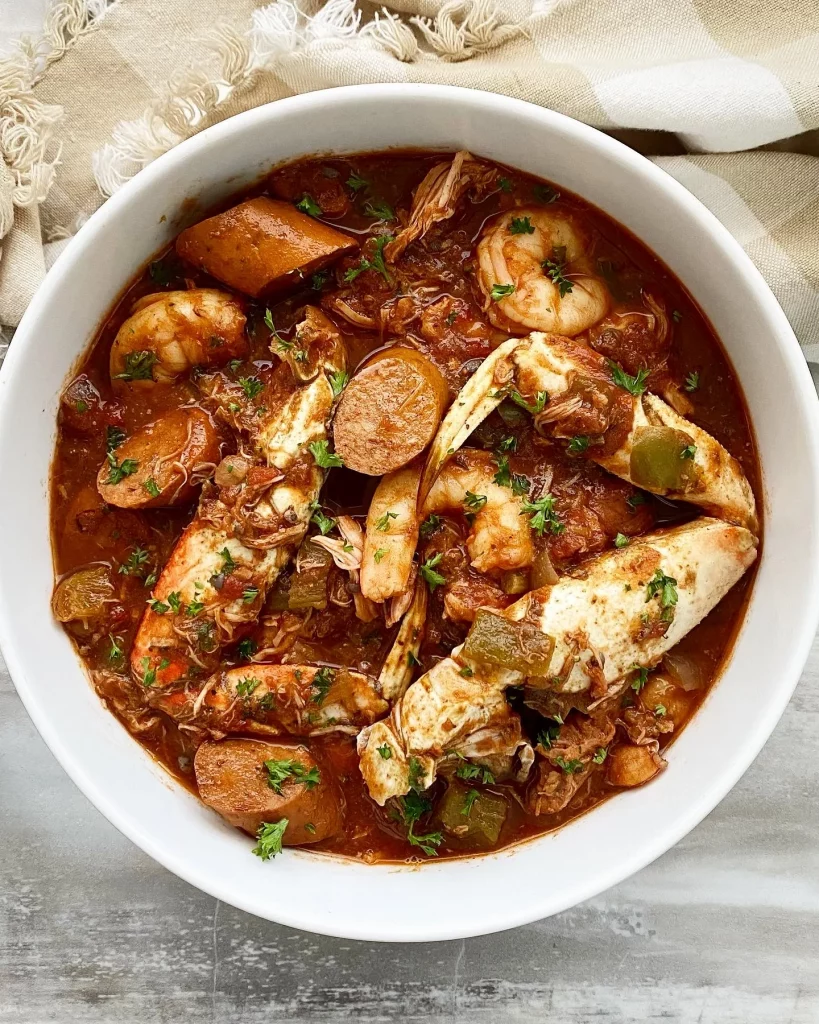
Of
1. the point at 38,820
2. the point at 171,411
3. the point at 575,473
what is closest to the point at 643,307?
the point at 575,473

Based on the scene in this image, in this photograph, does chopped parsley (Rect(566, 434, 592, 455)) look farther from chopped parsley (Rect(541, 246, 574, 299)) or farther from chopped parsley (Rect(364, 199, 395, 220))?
chopped parsley (Rect(364, 199, 395, 220))

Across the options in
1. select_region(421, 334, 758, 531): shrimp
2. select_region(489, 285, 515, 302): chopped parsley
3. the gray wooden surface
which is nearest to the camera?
select_region(421, 334, 758, 531): shrimp

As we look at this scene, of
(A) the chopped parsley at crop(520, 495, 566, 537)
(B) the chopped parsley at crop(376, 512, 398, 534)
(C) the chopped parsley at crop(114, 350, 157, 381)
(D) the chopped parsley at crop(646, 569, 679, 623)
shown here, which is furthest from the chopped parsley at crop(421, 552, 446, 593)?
(C) the chopped parsley at crop(114, 350, 157, 381)

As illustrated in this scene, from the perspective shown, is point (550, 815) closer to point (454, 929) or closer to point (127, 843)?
point (454, 929)

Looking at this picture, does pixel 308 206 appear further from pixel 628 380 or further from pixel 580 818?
pixel 580 818

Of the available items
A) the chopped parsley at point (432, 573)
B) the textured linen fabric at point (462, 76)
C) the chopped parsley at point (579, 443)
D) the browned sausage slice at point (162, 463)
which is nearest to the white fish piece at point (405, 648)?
the chopped parsley at point (432, 573)

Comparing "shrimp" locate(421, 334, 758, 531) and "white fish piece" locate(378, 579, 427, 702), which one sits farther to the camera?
"white fish piece" locate(378, 579, 427, 702)

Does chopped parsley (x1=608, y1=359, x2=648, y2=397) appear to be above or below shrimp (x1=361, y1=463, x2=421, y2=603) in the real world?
above
